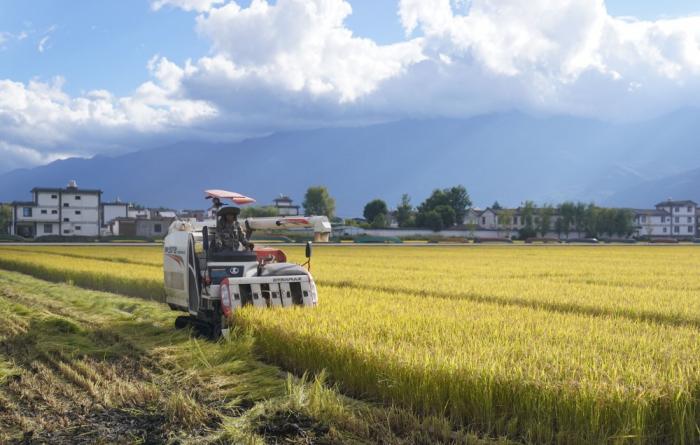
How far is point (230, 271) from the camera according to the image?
41.9ft

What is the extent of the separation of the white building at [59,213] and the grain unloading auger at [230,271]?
10213 centimetres

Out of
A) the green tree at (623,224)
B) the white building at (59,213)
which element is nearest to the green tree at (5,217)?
the white building at (59,213)

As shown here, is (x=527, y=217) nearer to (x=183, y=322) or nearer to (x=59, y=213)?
(x=59, y=213)

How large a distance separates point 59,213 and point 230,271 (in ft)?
347

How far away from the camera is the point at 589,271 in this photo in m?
29.7

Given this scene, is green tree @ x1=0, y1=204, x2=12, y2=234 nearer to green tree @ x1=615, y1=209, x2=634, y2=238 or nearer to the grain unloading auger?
the grain unloading auger

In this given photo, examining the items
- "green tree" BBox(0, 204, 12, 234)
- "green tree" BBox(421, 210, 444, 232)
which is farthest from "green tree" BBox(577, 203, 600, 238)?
"green tree" BBox(0, 204, 12, 234)

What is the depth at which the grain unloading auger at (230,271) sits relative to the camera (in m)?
12.4

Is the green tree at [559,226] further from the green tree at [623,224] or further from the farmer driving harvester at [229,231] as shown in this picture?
the farmer driving harvester at [229,231]

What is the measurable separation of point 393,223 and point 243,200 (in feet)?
583

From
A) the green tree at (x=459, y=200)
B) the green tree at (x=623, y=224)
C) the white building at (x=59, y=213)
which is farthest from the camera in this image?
the green tree at (x=459, y=200)

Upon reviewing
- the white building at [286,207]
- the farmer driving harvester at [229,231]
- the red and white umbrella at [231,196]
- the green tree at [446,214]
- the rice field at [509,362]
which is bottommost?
the rice field at [509,362]

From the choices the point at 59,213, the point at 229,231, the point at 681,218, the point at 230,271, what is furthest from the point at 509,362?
the point at 681,218

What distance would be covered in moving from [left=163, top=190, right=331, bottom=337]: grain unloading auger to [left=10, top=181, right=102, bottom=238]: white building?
102134 millimetres
